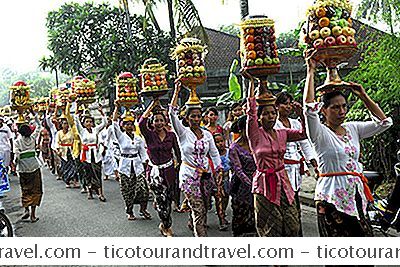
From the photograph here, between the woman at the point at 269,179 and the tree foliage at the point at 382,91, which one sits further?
the tree foliage at the point at 382,91

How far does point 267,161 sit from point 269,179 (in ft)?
0.52

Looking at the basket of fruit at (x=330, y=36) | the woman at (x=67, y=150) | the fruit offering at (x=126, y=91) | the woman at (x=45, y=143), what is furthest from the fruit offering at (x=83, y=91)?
the woman at (x=45, y=143)

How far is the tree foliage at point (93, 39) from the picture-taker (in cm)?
1562

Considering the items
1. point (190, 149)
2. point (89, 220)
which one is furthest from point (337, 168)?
point (89, 220)

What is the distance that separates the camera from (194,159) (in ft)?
20.3

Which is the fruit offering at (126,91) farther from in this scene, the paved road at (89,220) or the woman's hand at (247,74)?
the woman's hand at (247,74)

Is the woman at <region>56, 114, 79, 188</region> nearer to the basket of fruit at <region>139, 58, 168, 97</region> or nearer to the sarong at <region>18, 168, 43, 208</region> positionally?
the sarong at <region>18, 168, 43, 208</region>

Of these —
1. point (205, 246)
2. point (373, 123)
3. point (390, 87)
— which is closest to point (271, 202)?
point (205, 246)

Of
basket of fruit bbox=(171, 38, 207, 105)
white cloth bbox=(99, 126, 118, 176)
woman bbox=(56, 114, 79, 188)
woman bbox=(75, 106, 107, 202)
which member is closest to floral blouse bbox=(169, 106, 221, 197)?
basket of fruit bbox=(171, 38, 207, 105)

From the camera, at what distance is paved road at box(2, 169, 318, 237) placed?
7297 millimetres

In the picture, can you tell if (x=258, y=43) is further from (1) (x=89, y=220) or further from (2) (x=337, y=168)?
(1) (x=89, y=220)

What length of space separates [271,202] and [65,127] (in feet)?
27.5

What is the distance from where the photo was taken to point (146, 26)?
1550 centimetres

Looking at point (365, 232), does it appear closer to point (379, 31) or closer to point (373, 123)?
point (373, 123)
